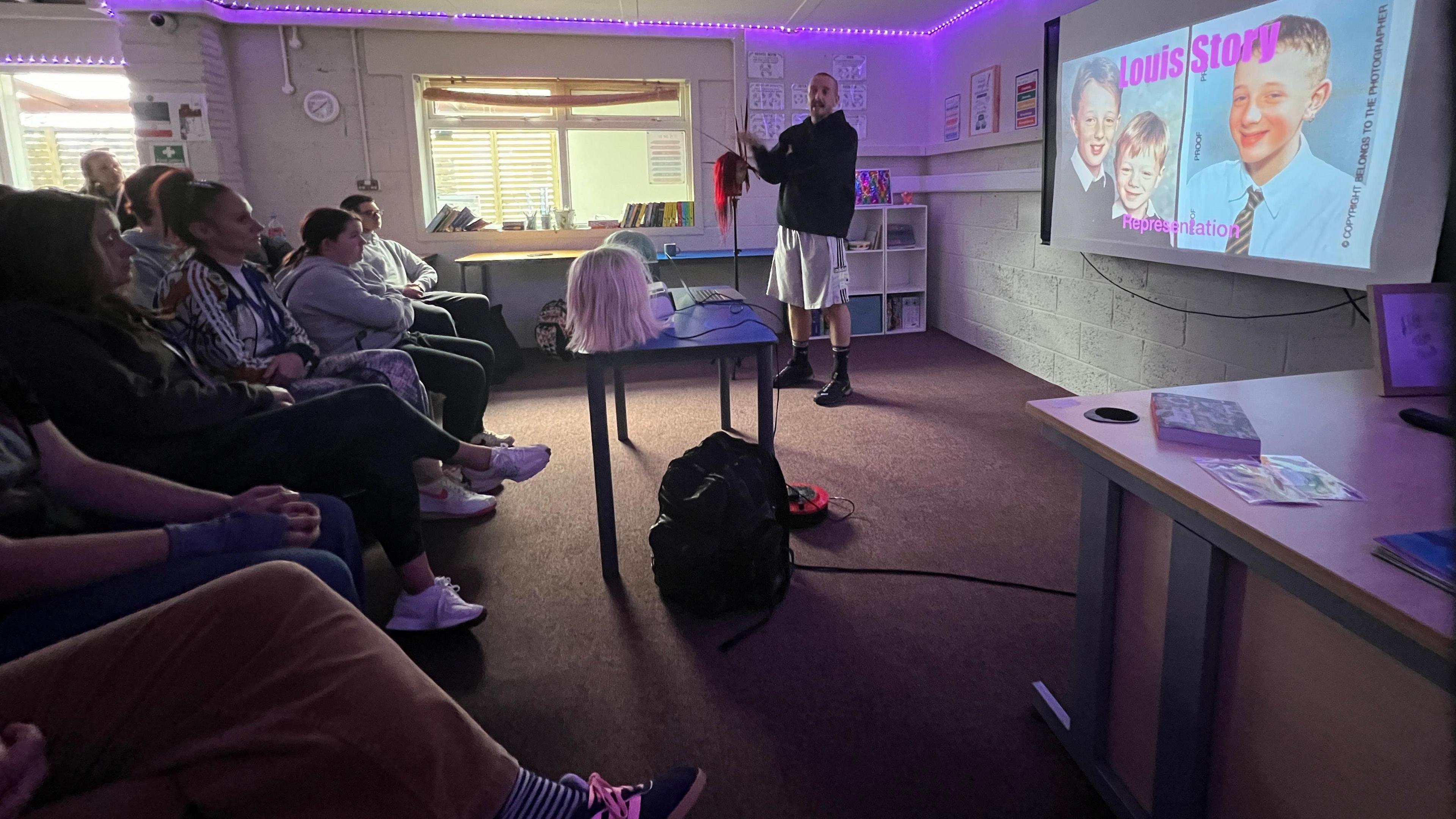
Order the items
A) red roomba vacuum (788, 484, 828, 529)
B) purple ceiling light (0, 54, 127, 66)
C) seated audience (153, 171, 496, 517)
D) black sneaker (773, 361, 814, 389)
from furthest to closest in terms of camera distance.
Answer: purple ceiling light (0, 54, 127, 66), black sneaker (773, 361, 814, 389), red roomba vacuum (788, 484, 828, 529), seated audience (153, 171, 496, 517)

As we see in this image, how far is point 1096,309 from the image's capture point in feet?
12.2

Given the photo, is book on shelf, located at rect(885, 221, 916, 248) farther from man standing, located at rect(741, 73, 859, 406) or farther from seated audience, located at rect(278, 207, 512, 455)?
seated audience, located at rect(278, 207, 512, 455)

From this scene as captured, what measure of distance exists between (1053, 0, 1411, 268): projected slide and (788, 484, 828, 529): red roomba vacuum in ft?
5.32

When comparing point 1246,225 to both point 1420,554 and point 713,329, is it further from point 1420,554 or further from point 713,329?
point 1420,554

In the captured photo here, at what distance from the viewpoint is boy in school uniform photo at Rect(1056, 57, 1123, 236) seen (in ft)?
10.7

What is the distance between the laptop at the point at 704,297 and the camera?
2586 mm

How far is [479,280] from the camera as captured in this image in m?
5.50

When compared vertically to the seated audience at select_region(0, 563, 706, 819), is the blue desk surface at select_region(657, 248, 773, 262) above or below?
above

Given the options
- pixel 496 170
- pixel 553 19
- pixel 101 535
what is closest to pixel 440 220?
pixel 496 170

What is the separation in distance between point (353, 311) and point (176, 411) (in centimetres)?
111

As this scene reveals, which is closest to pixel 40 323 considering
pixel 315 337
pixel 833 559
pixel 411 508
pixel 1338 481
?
pixel 411 508

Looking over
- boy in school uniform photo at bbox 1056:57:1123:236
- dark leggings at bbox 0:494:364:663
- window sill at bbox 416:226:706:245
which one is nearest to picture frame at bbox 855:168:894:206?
window sill at bbox 416:226:706:245

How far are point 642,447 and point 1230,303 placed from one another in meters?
2.25

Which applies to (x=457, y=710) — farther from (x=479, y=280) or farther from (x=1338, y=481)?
(x=479, y=280)
